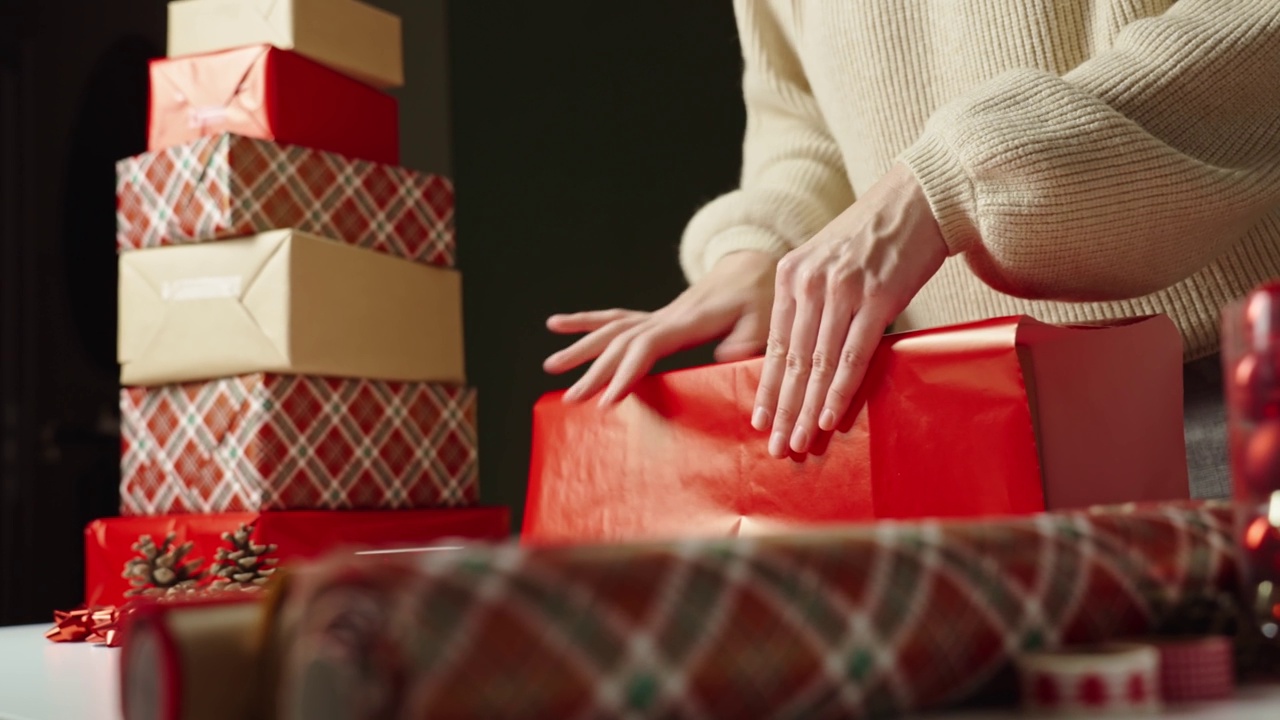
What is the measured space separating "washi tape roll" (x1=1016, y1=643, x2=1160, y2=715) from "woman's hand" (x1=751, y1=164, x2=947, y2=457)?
12.1 inches

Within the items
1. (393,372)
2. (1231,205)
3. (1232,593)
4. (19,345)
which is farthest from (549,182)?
(1232,593)

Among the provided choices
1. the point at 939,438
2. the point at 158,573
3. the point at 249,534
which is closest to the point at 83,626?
the point at 158,573

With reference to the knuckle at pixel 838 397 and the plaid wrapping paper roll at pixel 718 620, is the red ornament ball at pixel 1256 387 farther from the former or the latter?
the knuckle at pixel 838 397

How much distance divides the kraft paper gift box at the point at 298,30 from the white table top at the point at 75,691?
71 cm

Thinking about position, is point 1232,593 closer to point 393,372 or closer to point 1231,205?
point 1231,205

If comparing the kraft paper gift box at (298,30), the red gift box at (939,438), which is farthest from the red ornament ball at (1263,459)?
A: the kraft paper gift box at (298,30)

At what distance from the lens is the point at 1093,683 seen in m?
0.30

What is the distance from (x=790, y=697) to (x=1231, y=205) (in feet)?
1.84

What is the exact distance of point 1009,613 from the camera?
32cm

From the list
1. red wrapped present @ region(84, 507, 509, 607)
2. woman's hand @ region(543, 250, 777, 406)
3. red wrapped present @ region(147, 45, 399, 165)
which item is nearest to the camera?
woman's hand @ region(543, 250, 777, 406)

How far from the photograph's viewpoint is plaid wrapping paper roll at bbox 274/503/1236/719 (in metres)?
0.25

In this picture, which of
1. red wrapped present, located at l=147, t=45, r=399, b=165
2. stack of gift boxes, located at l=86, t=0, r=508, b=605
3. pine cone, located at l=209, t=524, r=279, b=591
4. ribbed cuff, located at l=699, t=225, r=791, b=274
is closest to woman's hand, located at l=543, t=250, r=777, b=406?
ribbed cuff, located at l=699, t=225, r=791, b=274

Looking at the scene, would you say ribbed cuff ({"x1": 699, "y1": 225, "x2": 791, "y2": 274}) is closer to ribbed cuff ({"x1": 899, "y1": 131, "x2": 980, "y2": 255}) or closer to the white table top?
ribbed cuff ({"x1": 899, "y1": 131, "x2": 980, "y2": 255})

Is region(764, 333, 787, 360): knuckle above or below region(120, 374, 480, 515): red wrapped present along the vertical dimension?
above
